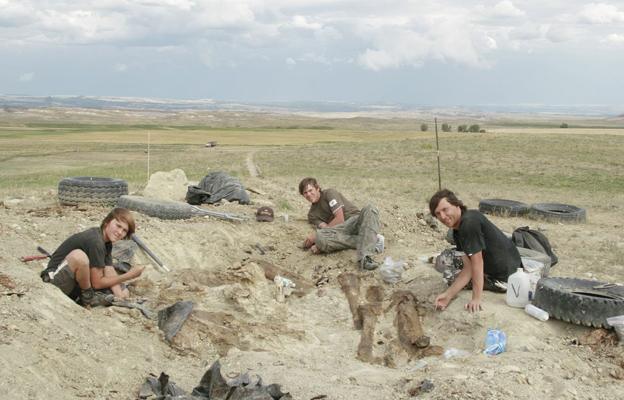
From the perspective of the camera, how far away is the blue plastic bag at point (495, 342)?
672cm

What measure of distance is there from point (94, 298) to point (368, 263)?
4.04 meters

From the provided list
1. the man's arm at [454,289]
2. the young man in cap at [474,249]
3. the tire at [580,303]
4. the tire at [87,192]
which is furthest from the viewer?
the tire at [87,192]

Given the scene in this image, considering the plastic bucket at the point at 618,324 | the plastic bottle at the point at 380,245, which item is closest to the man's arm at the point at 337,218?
the plastic bottle at the point at 380,245

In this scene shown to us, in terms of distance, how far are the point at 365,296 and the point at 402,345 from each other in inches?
63.2

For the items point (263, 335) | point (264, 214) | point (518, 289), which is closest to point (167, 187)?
point (264, 214)

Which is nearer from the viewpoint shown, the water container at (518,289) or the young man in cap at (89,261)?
the young man in cap at (89,261)

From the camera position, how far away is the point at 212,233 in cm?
1118

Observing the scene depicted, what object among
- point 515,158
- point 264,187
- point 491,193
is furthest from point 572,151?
point 264,187

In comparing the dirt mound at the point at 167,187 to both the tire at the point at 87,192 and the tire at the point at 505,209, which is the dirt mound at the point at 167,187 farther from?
the tire at the point at 505,209

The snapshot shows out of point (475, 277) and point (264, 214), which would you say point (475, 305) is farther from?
point (264, 214)

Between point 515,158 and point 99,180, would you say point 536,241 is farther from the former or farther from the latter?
point 515,158

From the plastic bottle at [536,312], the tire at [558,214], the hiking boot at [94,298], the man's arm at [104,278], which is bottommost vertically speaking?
the tire at [558,214]

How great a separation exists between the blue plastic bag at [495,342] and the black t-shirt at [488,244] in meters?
0.90

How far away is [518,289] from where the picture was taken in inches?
300
